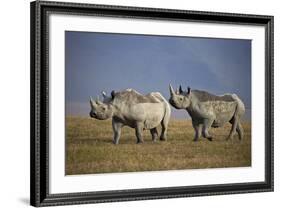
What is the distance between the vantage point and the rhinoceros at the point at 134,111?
3.10 m

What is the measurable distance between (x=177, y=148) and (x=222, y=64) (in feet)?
1.37

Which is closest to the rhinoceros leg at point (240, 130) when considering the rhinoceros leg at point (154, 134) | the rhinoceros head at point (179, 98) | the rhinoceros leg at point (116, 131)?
the rhinoceros head at point (179, 98)

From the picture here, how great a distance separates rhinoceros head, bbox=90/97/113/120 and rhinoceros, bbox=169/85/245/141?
0.28 m

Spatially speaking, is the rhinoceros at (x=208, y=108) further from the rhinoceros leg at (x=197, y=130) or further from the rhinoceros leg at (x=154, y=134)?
the rhinoceros leg at (x=154, y=134)

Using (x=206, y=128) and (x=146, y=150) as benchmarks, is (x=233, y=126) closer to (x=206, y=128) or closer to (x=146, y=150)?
(x=206, y=128)

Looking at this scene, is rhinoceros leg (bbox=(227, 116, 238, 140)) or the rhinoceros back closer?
the rhinoceros back

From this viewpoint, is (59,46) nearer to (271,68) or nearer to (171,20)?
(171,20)

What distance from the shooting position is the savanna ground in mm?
3035

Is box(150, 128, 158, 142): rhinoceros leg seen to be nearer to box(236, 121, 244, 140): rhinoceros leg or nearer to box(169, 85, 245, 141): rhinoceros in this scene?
box(169, 85, 245, 141): rhinoceros

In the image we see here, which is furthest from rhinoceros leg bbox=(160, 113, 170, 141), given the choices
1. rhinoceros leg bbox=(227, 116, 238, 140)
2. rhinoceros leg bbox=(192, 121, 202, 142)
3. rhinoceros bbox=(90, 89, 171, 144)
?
rhinoceros leg bbox=(227, 116, 238, 140)

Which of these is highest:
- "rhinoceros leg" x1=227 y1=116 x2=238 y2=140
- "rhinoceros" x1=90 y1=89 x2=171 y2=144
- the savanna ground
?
"rhinoceros" x1=90 y1=89 x2=171 y2=144

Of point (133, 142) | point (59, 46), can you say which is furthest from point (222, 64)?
point (59, 46)

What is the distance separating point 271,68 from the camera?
343cm

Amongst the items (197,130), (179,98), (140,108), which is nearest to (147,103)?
(140,108)
